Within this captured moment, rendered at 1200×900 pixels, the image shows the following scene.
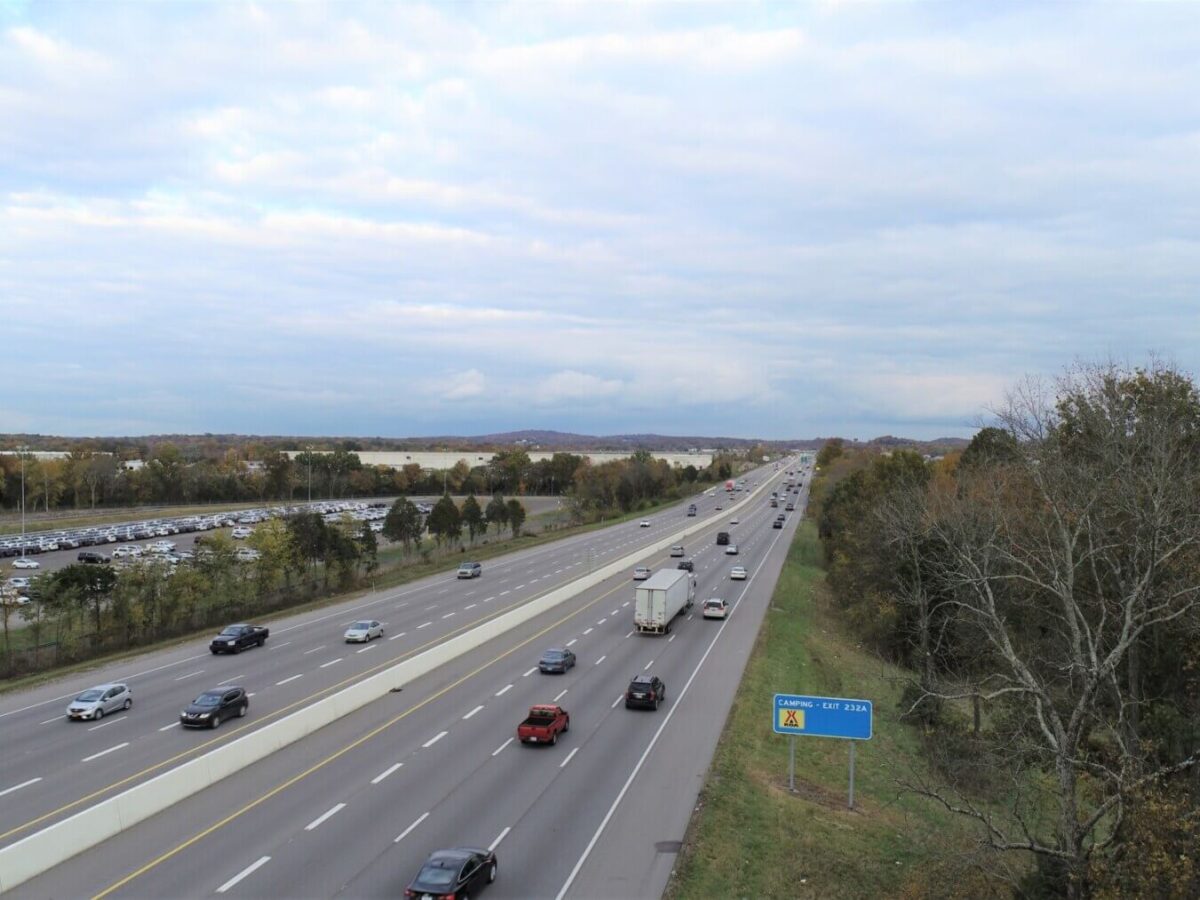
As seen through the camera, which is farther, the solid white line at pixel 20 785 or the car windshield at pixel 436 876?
the solid white line at pixel 20 785

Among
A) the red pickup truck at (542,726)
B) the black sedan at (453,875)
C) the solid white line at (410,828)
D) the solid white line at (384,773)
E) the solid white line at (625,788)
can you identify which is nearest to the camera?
the black sedan at (453,875)

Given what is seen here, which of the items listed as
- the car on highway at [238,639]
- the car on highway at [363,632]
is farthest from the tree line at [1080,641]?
the car on highway at [238,639]

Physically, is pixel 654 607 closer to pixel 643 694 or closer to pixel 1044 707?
pixel 643 694

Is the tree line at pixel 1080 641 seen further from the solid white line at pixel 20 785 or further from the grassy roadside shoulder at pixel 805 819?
the solid white line at pixel 20 785

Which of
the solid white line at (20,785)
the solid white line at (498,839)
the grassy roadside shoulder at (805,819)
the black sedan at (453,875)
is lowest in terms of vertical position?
the grassy roadside shoulder at (805,819)

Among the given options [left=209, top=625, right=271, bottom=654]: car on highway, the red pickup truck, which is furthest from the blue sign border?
[left=209, top=625, right=271, bottom=654]: car on highway

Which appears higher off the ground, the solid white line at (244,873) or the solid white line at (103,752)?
the solid white line at (244,873)

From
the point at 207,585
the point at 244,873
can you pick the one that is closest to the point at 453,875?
the point at 244,873
